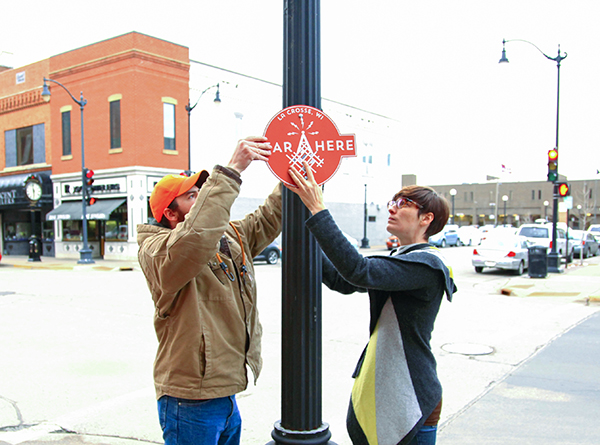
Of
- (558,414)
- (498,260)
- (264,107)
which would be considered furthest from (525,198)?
(558,414)

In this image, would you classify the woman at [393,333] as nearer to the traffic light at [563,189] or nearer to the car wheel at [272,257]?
the traffic light at [563,189]

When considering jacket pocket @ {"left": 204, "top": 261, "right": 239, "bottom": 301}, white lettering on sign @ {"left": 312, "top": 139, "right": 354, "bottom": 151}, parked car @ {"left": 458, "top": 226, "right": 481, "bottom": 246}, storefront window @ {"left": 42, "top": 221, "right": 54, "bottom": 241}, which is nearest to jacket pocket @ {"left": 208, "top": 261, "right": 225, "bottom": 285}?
jacket pocket @ {"left": 204, "top": 261, "right": 239, "bottom": 301}

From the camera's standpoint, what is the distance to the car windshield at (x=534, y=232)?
2162 centimetres

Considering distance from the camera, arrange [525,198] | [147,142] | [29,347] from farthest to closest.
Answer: [525,198], [147,142], [29,347]

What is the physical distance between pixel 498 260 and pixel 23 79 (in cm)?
2680

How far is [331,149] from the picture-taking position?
2.32 metres

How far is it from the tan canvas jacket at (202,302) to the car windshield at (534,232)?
2204 centimetres

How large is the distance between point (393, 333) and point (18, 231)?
3184 centimetres

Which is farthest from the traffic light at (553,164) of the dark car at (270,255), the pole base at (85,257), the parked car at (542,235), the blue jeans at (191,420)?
the pole base at (85,257)

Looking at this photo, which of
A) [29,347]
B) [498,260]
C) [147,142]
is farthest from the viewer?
[147,142]

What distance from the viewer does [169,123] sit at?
24609 millimetres

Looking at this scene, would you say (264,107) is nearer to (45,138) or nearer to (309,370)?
(45,138)

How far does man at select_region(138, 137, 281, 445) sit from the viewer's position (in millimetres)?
2006

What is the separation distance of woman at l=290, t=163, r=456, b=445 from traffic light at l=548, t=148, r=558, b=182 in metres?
15.3
